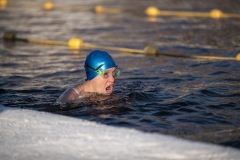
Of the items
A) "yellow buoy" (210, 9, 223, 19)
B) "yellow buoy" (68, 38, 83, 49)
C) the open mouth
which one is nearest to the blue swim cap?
the open mouth

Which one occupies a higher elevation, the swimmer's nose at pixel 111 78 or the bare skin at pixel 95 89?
the swimmer's nose at pixel 111 78

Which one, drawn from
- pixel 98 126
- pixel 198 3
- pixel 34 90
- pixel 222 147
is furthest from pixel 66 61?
pixel 198 3

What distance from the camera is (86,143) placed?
4.89 m

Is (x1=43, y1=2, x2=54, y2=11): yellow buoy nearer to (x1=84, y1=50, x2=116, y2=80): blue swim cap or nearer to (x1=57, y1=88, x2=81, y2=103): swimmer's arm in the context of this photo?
(x1=84, y1=50, x2=116, y2=80): blue swim cap

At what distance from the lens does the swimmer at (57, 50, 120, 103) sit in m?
6.83

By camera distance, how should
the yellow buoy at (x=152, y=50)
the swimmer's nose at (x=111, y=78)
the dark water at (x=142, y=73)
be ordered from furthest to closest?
the yellow buoy at (x=152, y=50) < the swimmer's nose at (x=111, y=78) < the dark water at (x=142, y=73)

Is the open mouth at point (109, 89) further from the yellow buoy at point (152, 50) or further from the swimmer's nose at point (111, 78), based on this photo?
the yellow buoy at point (152, 50)

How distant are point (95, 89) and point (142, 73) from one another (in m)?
2.20

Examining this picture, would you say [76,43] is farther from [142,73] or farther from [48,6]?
[48,6]

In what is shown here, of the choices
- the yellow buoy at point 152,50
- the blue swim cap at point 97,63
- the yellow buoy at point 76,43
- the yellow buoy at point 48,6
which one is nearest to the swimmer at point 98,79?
Result: the blue swim cap at point 97,63

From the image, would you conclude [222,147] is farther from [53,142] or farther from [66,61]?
[66,61]

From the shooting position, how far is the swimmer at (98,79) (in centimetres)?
683

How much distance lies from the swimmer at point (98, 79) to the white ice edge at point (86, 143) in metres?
1.23

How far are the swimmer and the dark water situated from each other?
17 centimetres
